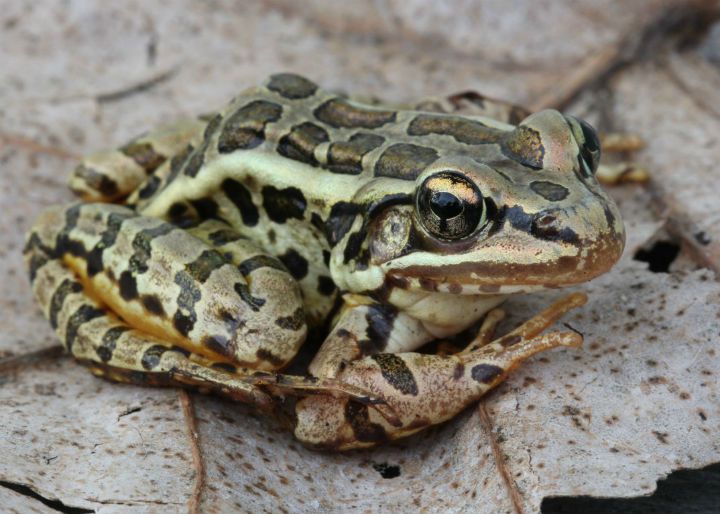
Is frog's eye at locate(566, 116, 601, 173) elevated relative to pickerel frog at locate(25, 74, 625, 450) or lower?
elevated

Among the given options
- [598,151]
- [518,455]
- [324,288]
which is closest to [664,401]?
[518,455]

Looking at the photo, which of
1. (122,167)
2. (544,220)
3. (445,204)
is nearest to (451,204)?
(445,204)

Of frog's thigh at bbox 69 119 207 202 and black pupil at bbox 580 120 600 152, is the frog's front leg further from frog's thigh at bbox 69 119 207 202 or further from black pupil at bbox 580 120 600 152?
frog's thigh at bbox 69 119 207 202

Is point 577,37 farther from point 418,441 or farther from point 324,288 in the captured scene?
point 418,441

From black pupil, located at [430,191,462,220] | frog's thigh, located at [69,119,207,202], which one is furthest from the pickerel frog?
frog's thigh, located at [69,119,207,202]

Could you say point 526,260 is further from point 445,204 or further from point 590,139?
point 590,139

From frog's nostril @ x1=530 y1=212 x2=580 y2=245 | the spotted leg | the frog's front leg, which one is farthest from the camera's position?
the spotted leg

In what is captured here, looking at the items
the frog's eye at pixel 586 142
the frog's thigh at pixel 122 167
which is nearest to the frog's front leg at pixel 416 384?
the frog's eye at pixel 586 142

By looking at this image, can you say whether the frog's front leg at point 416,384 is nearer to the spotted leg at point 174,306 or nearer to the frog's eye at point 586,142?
the spotted leg at point 174,306
